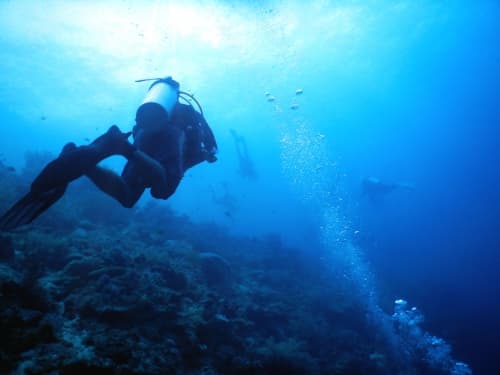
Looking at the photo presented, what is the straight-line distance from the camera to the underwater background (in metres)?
5.80

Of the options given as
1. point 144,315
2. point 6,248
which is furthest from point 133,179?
Result: point 6,248

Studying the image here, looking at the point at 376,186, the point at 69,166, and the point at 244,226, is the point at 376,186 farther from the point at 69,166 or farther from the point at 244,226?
the point at 244,226

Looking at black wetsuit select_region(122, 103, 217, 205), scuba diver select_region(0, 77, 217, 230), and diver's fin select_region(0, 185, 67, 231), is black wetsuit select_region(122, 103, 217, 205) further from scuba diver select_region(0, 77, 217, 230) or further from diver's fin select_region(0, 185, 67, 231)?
diver's fin select_region(0, 185, 67, 231)

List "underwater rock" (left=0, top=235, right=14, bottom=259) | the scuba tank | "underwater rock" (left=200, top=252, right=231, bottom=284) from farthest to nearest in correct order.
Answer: "underwater rock" (left=200, top=252, right=231, bottom=284) → "underwater rock" (left=0, top=235, right=14, bottom=259) → the scuba tank

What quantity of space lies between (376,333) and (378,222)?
58079mm

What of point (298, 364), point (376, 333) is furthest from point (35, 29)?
point (376, 333)

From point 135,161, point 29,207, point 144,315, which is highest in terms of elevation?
point 135,161

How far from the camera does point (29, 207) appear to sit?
2832 millimetres

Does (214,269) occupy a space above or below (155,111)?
above

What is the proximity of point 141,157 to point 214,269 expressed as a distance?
943cm

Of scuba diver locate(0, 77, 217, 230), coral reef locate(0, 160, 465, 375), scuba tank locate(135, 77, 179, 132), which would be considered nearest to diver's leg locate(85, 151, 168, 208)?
scuba diver locate(0, 77, 217, 230)

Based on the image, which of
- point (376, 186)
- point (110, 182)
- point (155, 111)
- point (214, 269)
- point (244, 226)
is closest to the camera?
point (110, 182)

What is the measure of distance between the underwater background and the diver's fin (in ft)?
7.25

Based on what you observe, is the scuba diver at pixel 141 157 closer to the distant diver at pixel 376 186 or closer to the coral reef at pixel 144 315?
the coral reef at pixel 144 315
